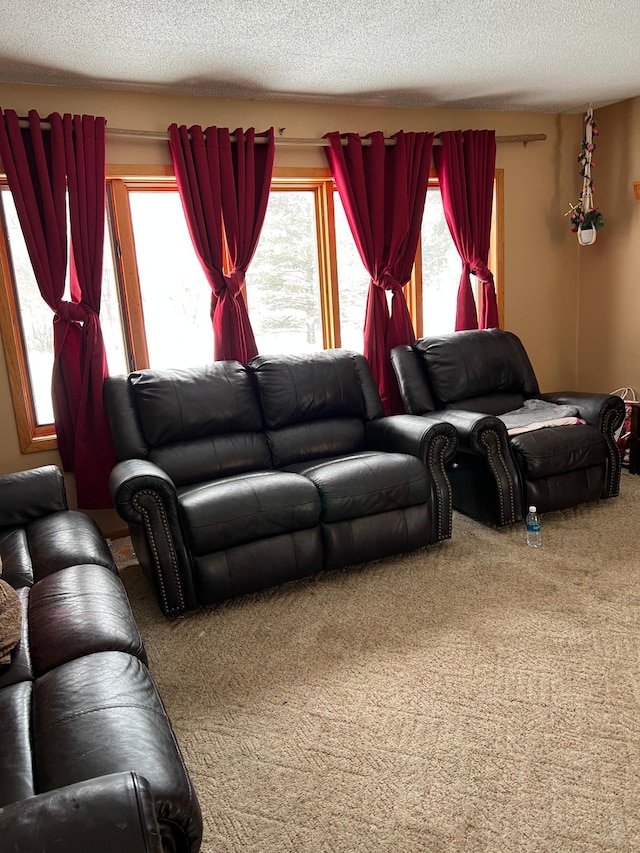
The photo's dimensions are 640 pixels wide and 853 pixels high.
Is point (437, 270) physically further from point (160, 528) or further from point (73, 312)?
point (160, 528)

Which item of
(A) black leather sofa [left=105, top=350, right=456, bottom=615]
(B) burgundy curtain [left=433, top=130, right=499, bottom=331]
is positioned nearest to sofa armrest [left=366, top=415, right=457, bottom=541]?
(A) black leather sofa [left=105, top=350, right=456, bottom=615]

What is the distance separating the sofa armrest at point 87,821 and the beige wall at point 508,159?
2810 millimetres

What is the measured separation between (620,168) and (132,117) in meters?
3.41

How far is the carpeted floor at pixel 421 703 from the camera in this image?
162cm

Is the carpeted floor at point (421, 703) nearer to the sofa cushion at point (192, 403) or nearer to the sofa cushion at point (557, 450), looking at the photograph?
the sofa cushion at point (557, 450)

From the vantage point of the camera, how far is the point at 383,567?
3086 millimetres

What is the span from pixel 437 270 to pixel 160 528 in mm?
2914

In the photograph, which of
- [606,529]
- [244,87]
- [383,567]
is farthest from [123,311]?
[606,529]

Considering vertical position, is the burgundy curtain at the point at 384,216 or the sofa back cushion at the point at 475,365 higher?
the burgundy curtain at the point at 384,216

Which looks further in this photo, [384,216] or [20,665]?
[384,216]

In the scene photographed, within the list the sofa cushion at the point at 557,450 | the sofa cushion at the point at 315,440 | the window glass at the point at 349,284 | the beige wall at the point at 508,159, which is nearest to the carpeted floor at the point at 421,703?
the sofa cushion at the point at 557,450

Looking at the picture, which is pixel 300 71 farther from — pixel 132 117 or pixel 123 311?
pixel 123 311

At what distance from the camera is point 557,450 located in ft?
11.2

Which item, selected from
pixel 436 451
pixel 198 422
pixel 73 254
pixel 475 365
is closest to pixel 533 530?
pixel 436 451
